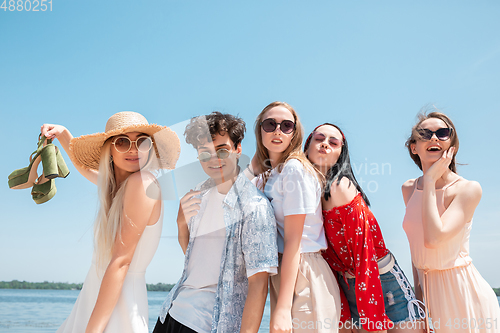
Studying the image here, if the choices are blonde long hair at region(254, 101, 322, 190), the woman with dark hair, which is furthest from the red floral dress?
blonde long hair at region(254, 101, 322, 190)

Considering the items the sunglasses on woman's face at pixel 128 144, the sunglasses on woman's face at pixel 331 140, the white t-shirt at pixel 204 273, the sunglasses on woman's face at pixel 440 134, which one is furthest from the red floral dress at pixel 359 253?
the sunglasses on woman's face at pixel 128 144

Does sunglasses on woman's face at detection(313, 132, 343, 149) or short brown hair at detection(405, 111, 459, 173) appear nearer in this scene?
sunglasses on woman's face at detection(313, 132, 343, 149)

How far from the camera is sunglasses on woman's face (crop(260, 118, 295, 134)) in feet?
10.6

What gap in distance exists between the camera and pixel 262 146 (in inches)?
139

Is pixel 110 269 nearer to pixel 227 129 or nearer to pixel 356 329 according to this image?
pixel 227 129

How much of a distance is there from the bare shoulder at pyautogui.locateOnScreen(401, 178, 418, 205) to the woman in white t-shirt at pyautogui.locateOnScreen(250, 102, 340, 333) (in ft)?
5.48

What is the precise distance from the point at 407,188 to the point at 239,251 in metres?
2.62

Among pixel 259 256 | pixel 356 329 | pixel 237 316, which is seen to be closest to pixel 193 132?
pixel 259 256

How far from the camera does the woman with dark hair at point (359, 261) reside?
9.57 ft

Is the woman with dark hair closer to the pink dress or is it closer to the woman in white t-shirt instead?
the woman in white t-shirt

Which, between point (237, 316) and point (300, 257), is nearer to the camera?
point (237, 316)

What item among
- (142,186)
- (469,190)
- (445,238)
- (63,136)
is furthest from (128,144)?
(469,190)

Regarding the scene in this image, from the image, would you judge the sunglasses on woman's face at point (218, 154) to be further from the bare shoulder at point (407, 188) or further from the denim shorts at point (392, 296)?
the bare shoulder at point (407, 188)

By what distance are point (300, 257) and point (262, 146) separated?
125 centimetres
